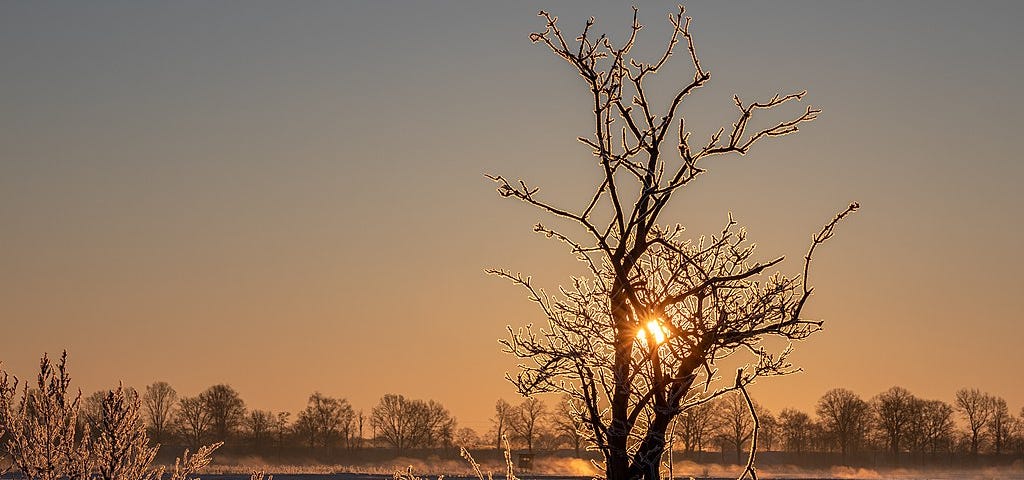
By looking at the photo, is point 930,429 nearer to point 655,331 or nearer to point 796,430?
point 796,430

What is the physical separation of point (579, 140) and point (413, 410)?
135544mm

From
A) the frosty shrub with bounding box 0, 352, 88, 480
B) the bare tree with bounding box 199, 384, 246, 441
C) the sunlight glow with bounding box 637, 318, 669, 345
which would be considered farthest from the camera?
the bare tree with bounding box 199, 384, 246, 441

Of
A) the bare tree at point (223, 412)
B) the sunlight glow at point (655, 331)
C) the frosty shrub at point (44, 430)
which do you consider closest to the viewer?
the sunlight glow at point (655, 331)

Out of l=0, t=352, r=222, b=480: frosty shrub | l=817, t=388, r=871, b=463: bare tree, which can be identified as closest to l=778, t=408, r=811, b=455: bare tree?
l=817, t=388, r=871, b=463: bare tree

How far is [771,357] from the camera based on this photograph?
690 cm

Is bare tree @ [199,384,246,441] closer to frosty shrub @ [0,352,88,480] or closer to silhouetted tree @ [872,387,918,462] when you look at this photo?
silhouetted tree @ [872,387,918,462]

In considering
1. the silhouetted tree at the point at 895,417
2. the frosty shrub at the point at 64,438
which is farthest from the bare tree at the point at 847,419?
the frosty shrub at the point at 64,438

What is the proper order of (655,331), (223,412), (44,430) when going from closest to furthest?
(655,331) → (44,430) → (223,412)

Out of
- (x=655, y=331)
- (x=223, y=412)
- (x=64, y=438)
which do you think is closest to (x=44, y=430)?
(x=64, y=438)

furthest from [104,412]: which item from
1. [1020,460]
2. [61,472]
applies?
[1020,460]

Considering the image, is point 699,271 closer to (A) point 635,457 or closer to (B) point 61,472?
(A) point 635,457

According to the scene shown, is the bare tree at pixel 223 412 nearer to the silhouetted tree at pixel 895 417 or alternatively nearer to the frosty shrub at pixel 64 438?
the silhouetted tree at pixel 895 417

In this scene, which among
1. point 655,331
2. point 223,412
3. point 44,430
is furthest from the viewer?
point 223,412

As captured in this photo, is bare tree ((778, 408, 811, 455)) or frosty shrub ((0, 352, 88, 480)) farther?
bare tree ((778, 408, 811, 455))
